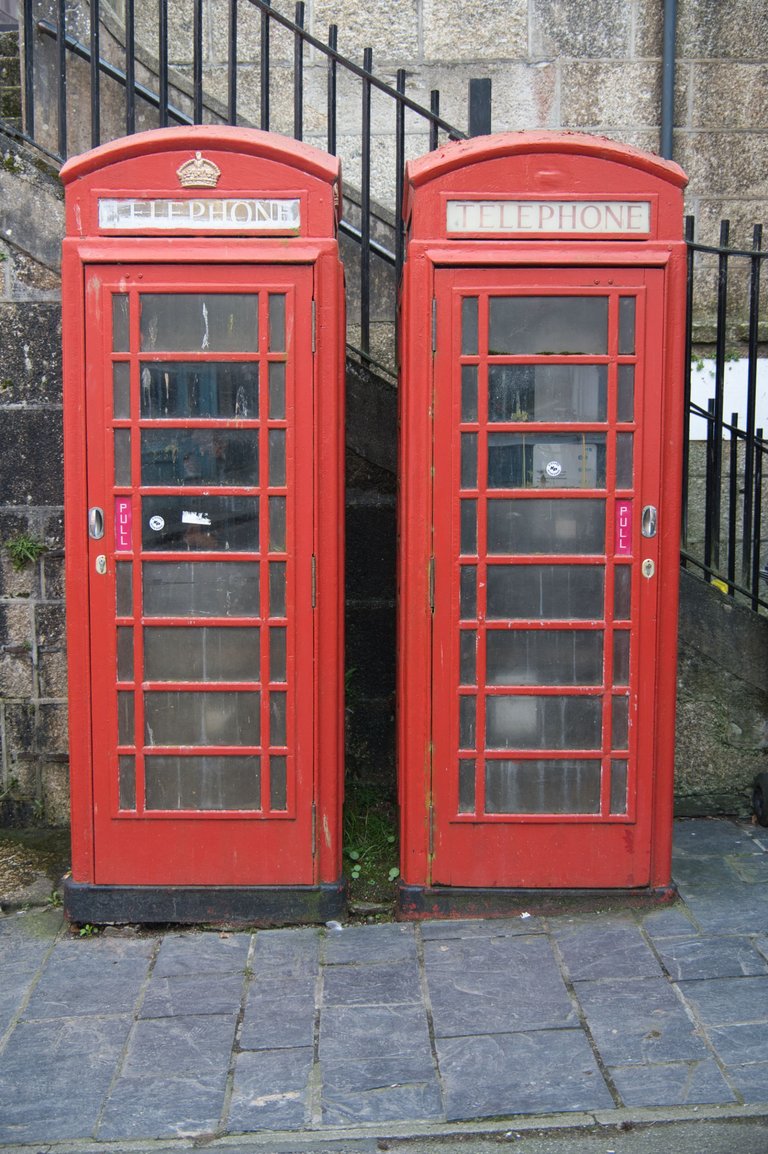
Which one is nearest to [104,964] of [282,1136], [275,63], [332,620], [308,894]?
[308,894]

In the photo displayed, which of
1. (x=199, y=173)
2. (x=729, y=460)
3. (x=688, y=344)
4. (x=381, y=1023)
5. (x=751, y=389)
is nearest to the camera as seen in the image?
(x=381, y=1023)

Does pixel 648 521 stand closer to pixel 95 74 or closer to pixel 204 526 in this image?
pixel 204 526

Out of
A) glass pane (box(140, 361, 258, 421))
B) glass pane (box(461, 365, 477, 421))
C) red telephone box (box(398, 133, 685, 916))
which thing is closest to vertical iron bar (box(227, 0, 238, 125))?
red telephone box (box(398, 133, 685, 916))

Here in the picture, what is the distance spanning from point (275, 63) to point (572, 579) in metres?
4.14

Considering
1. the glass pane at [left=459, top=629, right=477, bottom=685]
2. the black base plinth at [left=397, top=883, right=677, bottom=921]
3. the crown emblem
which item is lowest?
the black base plinth at [left=397, top=883, right=677, bottom=921]

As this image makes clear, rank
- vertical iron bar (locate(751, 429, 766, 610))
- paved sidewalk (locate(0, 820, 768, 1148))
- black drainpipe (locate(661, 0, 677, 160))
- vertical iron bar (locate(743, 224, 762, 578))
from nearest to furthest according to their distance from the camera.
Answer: paved sidewalk (locate(0, 820, 768, 1148)) → vertical iron bar (locate(743, 224, 762, 578)) → vertical iron bar (locate(751, 429, 766, 610)) → black drainpipe (locate(661, 0, 677, 160))

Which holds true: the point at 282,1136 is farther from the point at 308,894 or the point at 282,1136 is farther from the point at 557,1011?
the point at 308,894

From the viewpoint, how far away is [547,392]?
13.1ft

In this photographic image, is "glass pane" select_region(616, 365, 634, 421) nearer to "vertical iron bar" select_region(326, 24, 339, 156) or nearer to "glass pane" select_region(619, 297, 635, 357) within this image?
"glass pane" select_region(619, 297, 635, 357)

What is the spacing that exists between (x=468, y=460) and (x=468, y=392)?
25 cm

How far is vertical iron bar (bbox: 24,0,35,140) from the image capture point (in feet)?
16.3

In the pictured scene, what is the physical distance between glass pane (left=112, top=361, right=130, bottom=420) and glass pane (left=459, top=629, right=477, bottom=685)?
5.00ft

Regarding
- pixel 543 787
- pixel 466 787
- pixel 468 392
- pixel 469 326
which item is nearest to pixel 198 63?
pixel 469 326

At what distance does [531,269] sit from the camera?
395 cm
